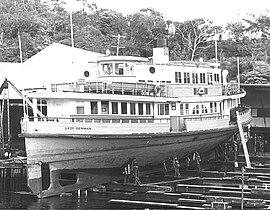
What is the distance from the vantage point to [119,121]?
2712 centimetres

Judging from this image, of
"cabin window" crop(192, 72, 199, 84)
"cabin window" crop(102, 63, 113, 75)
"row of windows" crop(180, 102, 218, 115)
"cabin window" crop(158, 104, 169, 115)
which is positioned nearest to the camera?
"cabin window" crop(158, 104, 169, 115)

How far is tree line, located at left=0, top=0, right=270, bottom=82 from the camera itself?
63.3 meters

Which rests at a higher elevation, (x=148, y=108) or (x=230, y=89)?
(x=230, y=89)

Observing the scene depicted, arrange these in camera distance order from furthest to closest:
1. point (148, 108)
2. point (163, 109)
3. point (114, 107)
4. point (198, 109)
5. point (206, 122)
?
1. point (198, 109)
2. point (206, 122)
3. point (163, 109)
4. point (148, 108)
5. point (114, 107)

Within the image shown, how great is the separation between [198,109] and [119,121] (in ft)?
22.3

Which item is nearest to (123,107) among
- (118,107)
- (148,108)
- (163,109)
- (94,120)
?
(118,107)

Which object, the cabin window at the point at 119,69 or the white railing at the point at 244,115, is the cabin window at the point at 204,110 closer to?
the white railing at the point at 244,115

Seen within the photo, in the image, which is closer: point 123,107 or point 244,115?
point 123,107

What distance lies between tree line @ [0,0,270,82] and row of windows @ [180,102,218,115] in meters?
27.9

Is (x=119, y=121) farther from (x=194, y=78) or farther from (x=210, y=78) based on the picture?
→ (x=210, y=78)

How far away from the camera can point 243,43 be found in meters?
67.7

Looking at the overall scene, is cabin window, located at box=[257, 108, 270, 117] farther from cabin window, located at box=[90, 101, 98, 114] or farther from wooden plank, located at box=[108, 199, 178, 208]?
wooden plank, located at box=[108, 199, 178, 208]

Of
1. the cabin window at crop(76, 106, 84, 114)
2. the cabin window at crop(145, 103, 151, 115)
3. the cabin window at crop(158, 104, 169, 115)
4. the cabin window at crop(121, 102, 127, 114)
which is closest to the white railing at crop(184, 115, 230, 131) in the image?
the cabin window at crop(158, 104, 169, 115)

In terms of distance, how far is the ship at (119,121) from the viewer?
83.6 ft
